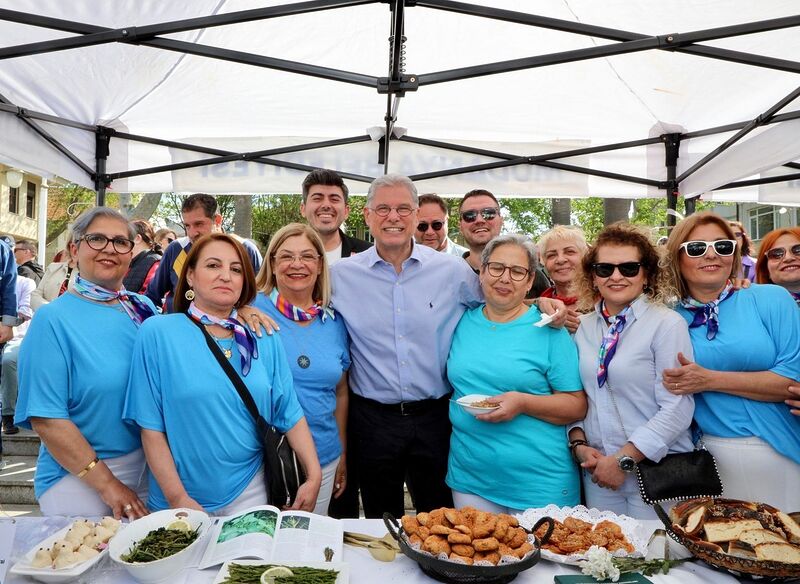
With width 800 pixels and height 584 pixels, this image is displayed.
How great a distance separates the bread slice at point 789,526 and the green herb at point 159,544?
1829 mm

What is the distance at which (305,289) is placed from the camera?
2.91 meters

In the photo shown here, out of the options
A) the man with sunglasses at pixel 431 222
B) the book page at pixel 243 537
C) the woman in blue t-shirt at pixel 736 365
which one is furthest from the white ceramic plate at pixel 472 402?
the man with sunglasses at pixel 431 222

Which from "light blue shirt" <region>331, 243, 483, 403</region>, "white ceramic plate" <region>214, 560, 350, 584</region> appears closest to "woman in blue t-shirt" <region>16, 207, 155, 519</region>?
"white ceramic plate" <region>214, 560, 350, 584</region>

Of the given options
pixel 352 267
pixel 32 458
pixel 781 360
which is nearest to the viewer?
pixel 781 360

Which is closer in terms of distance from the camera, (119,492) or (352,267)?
(119,492)

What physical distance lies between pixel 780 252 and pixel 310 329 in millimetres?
2914

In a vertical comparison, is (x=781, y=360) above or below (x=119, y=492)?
above

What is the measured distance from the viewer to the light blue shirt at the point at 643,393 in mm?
2422

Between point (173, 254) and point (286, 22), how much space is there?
5.93 feet

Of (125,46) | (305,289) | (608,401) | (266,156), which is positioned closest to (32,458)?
(266,156)

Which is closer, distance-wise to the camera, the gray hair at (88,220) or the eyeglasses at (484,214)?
the gray hair at (88,220)

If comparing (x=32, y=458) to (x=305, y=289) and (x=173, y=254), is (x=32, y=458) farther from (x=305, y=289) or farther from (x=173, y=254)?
(x=305, y=289)

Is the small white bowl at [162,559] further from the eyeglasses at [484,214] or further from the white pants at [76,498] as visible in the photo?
the eyeglasses at [484,214]

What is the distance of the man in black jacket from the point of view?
3.93 metres
